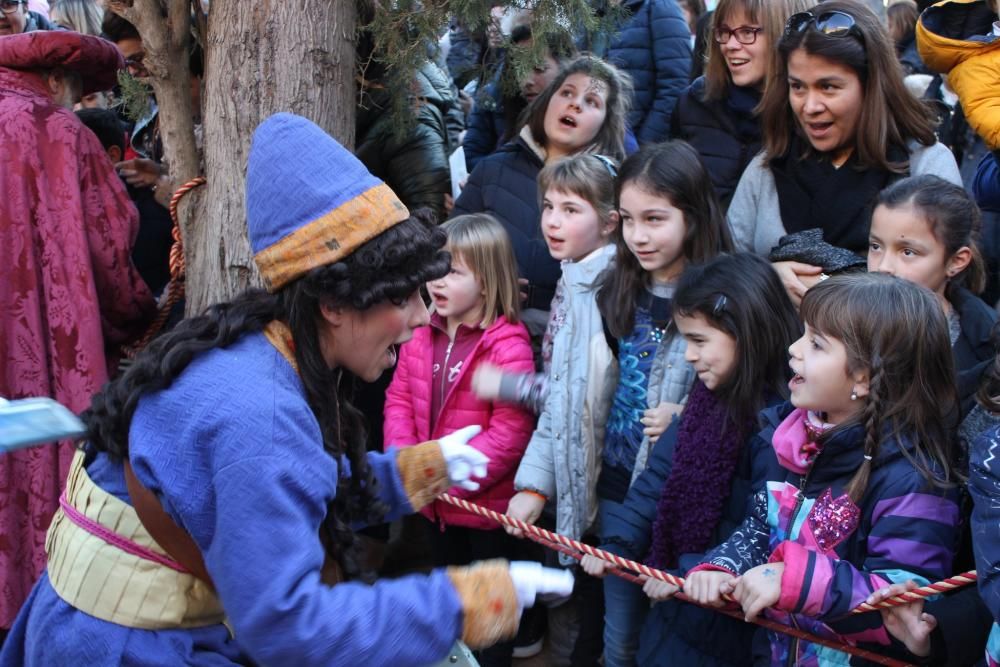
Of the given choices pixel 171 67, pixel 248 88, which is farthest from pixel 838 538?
pixel 171 67

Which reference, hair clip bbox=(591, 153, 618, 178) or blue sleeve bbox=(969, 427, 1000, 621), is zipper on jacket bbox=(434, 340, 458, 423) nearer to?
hair clip bbox=(591, 153, 618, 178)

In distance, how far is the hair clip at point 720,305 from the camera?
2914 millimetres

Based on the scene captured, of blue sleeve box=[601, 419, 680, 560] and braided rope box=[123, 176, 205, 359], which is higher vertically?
braided rope box=[123, 176, 205, 359]

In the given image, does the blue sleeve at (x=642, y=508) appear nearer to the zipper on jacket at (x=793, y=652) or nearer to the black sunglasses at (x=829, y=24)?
the zipper on jacket at (x=793, y=652)

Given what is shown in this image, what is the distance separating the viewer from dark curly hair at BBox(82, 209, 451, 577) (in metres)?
1.97

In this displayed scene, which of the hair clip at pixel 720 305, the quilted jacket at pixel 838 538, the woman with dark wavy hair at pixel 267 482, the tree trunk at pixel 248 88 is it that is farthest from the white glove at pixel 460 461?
the tree trunk at pixel 248 88

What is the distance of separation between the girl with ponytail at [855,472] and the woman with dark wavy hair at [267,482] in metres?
0.75

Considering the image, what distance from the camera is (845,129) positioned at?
128 inches

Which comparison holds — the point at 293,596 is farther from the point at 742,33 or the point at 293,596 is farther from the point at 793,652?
the point at 742,33

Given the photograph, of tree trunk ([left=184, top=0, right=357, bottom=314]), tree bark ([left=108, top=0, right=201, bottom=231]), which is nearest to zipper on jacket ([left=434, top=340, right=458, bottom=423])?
tree trunk ([left=184, top=0, right=357, bottom=314])

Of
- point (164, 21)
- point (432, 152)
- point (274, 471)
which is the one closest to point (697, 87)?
point (432, 152)

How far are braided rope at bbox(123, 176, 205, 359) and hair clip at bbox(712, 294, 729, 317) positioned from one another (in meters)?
1.79

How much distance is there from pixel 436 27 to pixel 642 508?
1735mm

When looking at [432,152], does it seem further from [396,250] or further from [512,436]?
[396,250]
